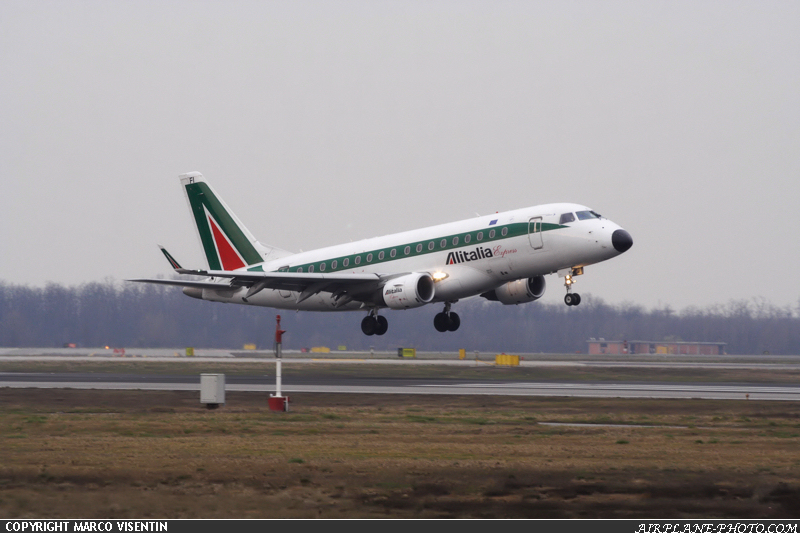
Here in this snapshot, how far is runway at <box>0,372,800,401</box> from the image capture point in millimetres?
38281

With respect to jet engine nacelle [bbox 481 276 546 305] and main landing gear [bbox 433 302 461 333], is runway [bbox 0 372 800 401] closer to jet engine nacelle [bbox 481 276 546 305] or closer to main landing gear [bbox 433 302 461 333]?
main landing gear [bbox 433 302 461 333]

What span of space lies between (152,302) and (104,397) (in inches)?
2928

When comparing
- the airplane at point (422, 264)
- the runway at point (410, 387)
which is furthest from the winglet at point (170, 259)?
the runway at point (410, 387)

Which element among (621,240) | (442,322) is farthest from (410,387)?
(621,240)

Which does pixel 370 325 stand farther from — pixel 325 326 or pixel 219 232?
pixel 325 326

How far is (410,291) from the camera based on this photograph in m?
40.2

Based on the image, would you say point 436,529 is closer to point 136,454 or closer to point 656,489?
point 656,489

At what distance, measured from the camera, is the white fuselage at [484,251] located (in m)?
37.4

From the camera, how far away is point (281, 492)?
52.0ft

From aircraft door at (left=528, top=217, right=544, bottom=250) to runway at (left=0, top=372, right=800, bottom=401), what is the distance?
596 cm

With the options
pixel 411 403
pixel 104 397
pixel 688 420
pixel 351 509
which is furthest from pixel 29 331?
pixel 351 509

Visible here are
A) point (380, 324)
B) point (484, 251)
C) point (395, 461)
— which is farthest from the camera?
point (380, 324)

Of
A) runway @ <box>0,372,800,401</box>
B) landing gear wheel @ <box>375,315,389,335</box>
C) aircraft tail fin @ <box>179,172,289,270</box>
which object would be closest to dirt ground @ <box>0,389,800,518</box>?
runway @ <box>0,372,800,401</box>

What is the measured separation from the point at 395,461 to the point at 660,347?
12005 cm
